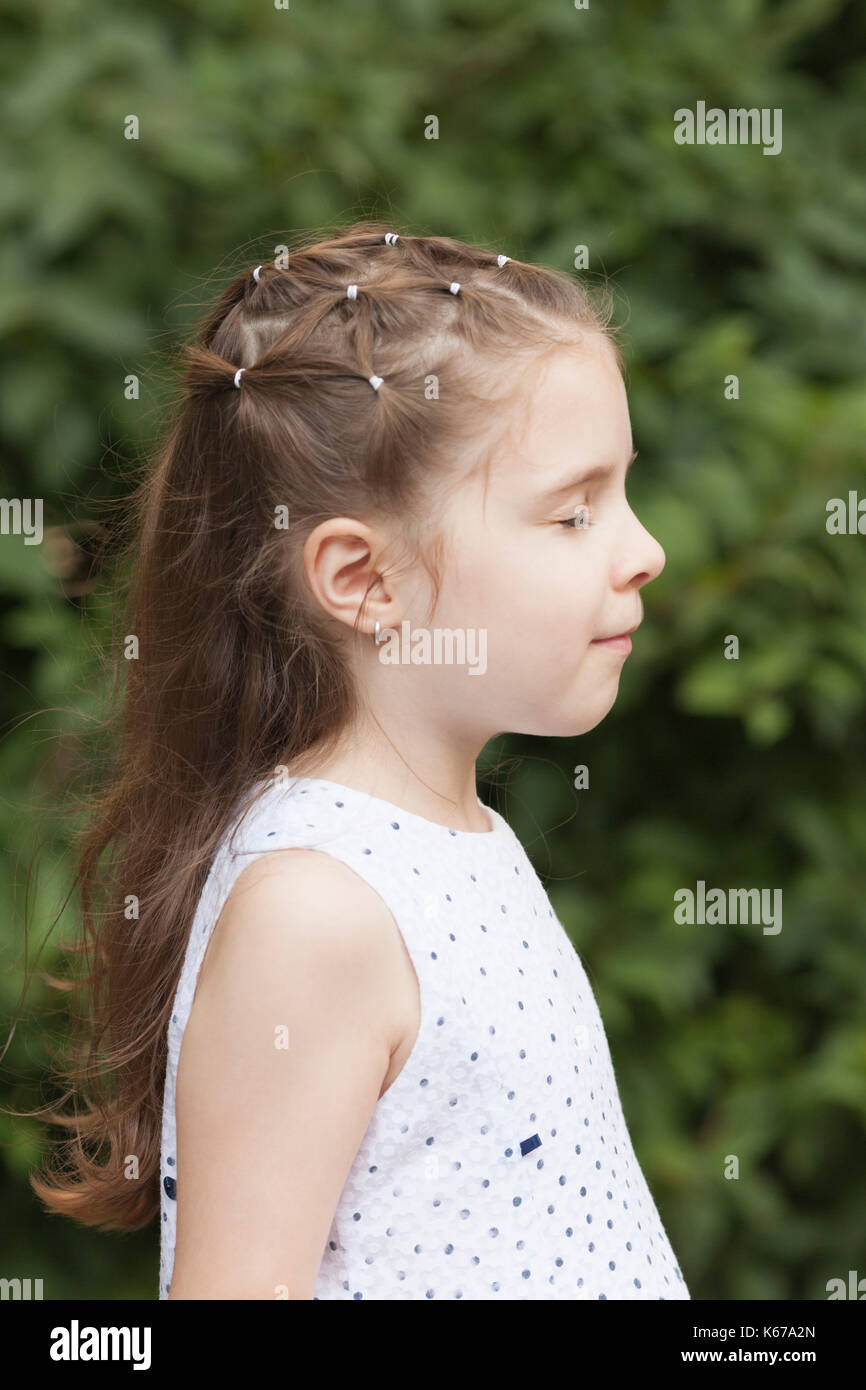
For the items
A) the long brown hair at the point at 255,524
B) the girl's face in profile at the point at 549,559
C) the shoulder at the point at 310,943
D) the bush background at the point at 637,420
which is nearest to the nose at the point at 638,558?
the girl's face in profile at the point at 549,559

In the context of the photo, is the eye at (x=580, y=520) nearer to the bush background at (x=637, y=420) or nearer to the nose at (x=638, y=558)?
the nose at (x=638, y=558)

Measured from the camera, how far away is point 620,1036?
2.01 m

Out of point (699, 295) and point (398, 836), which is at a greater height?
point (699, 295)

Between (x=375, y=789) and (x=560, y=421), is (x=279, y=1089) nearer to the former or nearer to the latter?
(x=375, y=789)

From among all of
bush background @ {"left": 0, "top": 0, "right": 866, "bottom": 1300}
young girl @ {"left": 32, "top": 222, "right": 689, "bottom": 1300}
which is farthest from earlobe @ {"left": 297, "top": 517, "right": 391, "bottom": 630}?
bush background @ {"left": 0, "top": 0, "right": 866, "bottom": 1300}

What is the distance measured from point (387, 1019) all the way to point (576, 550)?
0.32 meters

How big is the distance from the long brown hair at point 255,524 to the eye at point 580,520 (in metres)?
0.08

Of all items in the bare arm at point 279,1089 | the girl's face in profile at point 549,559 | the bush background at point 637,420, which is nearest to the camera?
the bare arm at point 279,1089

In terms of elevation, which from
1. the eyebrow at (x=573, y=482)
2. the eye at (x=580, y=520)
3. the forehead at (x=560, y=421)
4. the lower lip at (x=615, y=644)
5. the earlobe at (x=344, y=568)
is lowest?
the lower lip at (x=615, y=644)

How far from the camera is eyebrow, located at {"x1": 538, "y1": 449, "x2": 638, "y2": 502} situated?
0.94m

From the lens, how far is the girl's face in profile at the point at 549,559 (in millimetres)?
941

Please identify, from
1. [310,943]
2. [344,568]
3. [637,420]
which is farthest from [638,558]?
[637,420]

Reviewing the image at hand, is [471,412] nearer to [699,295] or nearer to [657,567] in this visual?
[657,567]
